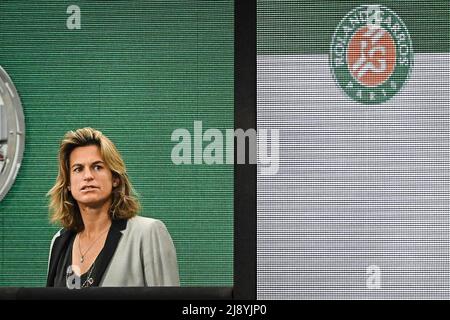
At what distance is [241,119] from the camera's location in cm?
486

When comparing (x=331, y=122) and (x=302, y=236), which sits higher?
(x=331, y=122)

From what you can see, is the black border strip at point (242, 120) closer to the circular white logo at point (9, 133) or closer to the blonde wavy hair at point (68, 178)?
the blonde wavy hair at point (68, 178)

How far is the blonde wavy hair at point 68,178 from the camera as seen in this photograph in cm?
493

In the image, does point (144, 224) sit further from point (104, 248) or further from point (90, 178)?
point (90, 178)

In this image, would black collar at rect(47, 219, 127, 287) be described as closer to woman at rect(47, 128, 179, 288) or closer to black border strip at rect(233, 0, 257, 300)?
woman at rect(47, 128, 179, 288)

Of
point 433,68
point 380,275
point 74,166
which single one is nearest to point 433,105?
point 433,68

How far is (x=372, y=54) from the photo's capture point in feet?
16.0

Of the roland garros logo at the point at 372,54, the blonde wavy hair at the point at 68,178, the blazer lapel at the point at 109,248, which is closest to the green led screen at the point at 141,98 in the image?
the blonde wavy hair at the point at 68,178

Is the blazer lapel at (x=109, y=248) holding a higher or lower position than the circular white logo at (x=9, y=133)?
lower

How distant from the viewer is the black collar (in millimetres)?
4926

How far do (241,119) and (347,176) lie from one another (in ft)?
1.76

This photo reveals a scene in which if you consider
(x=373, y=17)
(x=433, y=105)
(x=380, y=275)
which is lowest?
(x=380, y=275)

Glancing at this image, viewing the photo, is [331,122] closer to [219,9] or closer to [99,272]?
[219,9]

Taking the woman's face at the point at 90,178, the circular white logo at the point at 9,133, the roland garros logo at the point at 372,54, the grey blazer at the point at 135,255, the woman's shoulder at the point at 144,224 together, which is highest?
the roland garros logo at the point at 372,54
